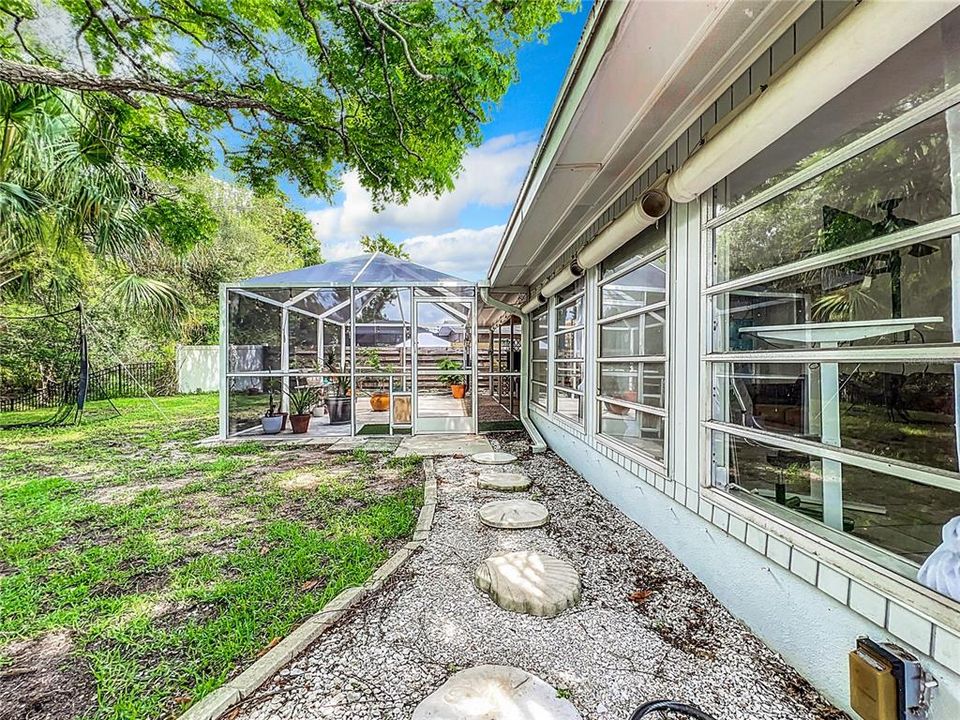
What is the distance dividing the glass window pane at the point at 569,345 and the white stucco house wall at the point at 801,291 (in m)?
1.98

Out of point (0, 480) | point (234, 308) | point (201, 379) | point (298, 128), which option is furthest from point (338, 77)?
point (201, 379)

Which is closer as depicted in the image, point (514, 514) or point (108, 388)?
point (514, 514)

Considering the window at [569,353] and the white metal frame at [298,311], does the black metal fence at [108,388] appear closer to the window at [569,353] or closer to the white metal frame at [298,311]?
the white metal frame at [298,311]

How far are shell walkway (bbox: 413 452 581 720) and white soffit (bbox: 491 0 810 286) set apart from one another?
2.55 m

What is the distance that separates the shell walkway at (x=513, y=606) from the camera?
5.08 feet

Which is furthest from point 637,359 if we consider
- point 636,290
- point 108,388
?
point 108,388

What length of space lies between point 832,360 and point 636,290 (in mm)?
1914

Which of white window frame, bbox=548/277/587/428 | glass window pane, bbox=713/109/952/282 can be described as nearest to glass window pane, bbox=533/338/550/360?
white window frame, bbox=548/277/587/428

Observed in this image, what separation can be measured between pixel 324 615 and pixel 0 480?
17.0 ft

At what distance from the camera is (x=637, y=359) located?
134 inches

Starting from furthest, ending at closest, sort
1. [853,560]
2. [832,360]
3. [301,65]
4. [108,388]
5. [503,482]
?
[108,388]
[301,65]
[503,482]
[832,360]
[853,560]

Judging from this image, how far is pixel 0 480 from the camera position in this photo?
479 cm

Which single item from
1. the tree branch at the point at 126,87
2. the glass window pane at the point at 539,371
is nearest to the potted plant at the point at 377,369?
the glass window pane at the point at 539,371

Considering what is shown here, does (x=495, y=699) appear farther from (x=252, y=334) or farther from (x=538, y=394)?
(x=252, y=334)
